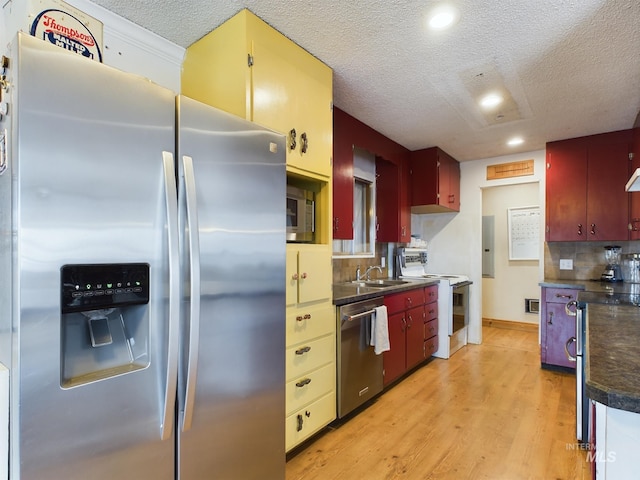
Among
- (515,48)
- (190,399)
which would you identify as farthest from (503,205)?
(190,399)

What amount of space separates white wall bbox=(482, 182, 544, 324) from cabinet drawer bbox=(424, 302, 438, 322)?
2.26 metres

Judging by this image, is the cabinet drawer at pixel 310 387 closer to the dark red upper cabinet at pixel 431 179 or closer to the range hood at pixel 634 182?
the range hood at pixel 634 182

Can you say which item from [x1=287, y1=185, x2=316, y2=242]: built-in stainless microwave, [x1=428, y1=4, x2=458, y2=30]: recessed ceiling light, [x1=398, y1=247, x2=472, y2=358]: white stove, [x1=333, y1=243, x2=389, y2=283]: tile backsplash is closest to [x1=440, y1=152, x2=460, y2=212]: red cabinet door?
[x1=398, y1=247, x2=472, y2=358]: white stove

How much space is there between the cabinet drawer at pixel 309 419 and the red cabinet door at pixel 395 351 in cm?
74

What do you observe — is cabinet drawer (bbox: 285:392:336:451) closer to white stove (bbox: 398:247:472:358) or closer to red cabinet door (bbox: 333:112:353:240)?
red cabinet door (bbox: 333:112:353:240)

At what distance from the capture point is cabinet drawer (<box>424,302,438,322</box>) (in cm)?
361

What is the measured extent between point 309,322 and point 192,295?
3.41ft

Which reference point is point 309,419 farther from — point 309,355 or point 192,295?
point 192,295

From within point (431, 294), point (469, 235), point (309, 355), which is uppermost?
point (469, 235)

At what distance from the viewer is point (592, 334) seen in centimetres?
127

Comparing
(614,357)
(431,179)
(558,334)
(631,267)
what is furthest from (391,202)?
(614,357)

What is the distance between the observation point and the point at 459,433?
2309mm

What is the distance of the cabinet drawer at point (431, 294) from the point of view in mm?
3594

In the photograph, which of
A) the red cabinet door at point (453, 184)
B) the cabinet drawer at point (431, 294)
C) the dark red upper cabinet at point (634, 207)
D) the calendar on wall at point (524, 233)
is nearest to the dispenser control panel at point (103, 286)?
the cabinet drawer at point (431, 294)
